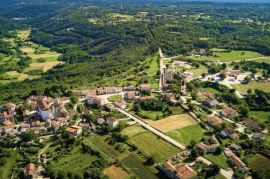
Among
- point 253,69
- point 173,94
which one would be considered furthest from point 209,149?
point 253,69

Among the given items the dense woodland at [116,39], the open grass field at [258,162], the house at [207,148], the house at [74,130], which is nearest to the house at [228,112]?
the house at [207,148]

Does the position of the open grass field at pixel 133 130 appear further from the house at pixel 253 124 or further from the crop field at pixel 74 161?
the house at pixel 253 124

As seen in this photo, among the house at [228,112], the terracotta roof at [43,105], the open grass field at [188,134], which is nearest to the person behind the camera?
the open grass field at [188,134]

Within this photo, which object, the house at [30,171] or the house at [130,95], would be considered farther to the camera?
the house at [130,95]

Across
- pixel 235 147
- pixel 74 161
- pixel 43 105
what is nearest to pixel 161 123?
pixel 235 147

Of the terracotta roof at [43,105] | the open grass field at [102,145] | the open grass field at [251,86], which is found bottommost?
the open grass field at [251,86]

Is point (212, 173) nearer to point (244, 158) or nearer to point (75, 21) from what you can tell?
point (244, 158)

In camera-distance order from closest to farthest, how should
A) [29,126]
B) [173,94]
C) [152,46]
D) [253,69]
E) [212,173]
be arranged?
[212,173]
[29,126]
[173,94]
[253,69]
[152,46]
